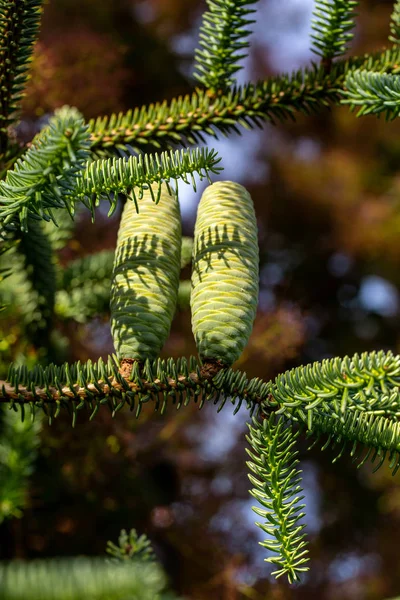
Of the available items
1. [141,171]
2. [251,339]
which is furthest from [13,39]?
[251,339]

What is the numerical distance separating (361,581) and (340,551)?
11 cm

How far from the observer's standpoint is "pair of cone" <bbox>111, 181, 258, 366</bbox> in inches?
12.8

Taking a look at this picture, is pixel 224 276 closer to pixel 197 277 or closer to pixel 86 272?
pixel 197 277

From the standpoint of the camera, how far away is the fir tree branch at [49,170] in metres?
0.26

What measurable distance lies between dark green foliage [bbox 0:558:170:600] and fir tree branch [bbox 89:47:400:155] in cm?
33

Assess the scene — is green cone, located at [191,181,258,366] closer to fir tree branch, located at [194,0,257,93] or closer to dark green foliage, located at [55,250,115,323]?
fir tree branch, located at [194,0,257,93]

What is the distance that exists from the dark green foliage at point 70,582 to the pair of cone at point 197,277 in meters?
0.16

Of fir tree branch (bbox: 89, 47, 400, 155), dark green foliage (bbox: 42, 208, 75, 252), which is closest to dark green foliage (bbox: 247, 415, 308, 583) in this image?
fir tree branch (bbox: 89, 47, 400, 155)

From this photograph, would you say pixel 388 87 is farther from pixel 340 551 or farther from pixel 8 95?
pixel 340 551

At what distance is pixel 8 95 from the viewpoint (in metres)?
0.40

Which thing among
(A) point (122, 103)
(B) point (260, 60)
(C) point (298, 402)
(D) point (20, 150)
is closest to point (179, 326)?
(A) point (122, 103)

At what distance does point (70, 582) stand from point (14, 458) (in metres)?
0.36

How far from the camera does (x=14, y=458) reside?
50 centimetres

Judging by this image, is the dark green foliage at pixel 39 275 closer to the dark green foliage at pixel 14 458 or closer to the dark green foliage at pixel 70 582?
the dark green foliage at pixel 14 458
